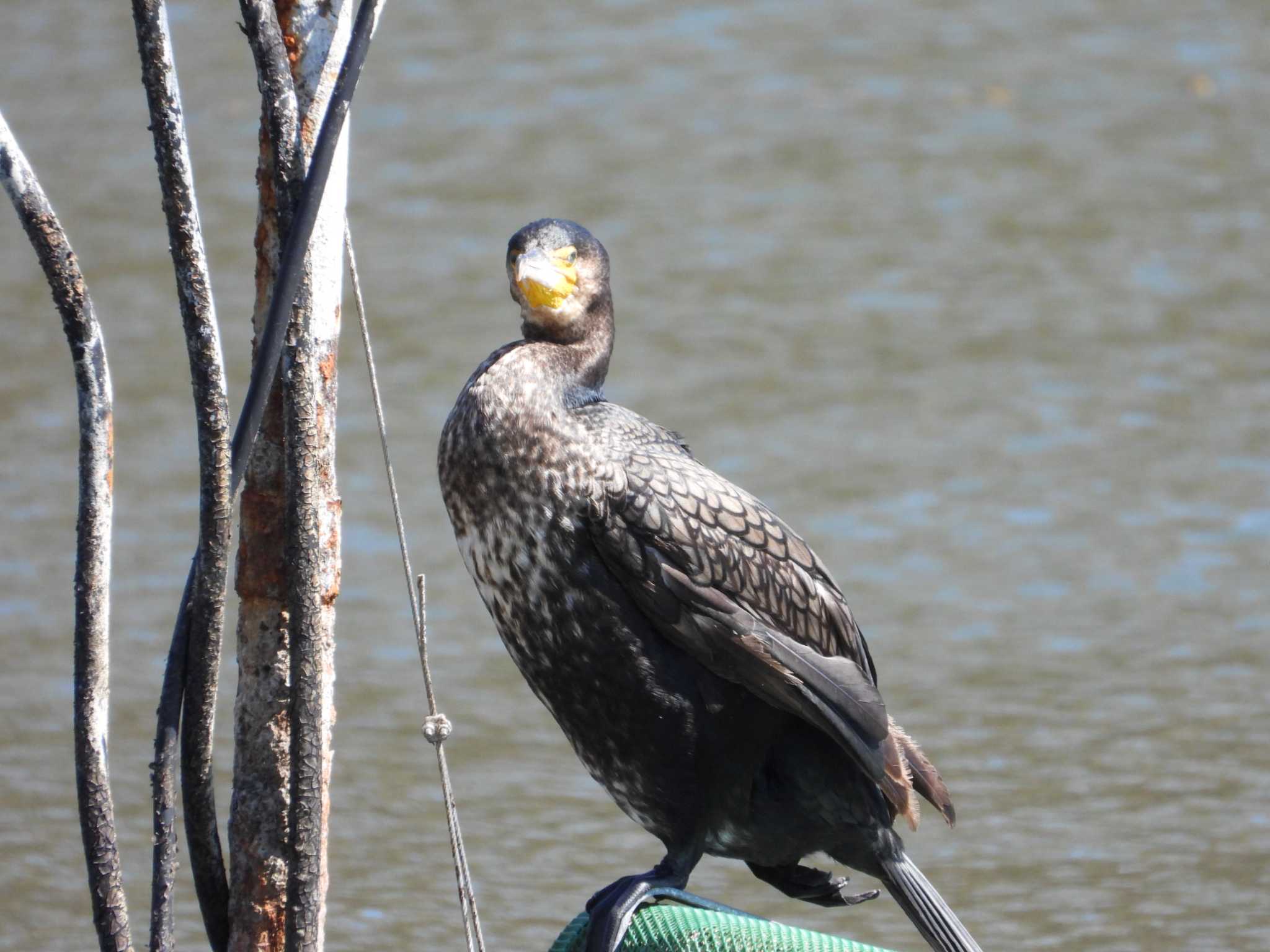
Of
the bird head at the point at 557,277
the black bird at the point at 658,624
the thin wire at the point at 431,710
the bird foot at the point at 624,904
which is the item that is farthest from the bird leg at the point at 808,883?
the bird head at the point at 557,277

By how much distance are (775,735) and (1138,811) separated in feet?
7.10

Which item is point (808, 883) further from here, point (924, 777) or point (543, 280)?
point (543, 280)

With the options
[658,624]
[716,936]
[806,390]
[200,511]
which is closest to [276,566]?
[200,511]

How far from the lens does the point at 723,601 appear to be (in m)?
2.69

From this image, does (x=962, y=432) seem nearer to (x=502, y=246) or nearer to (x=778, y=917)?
(x=502, y=246)

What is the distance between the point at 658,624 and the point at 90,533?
0.80 meters

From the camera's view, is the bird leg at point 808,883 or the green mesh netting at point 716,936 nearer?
the green mesh netting at point 716,936

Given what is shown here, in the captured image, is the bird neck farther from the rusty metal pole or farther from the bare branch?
the bare branch

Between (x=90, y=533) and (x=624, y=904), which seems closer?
(x=90, y=533)

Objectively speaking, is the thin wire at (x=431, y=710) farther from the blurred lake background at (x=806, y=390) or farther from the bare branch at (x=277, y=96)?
the blurred lake background at (x=806, y=390)

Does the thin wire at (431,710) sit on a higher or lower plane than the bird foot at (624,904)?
higher

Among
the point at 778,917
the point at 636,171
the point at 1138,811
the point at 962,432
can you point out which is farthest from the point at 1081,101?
the point at 778,917

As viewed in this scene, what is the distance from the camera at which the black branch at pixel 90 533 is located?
7.54ft

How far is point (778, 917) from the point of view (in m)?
4.20
